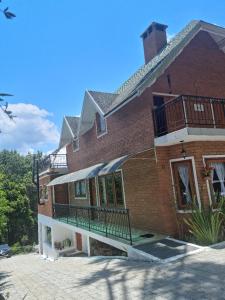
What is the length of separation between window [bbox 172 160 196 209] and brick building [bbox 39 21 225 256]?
0.05 m

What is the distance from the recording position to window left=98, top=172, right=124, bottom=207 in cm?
1800

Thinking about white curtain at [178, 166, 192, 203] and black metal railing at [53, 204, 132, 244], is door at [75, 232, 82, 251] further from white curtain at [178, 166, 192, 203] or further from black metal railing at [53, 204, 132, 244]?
white curtain at [178, 166, 192, 203]

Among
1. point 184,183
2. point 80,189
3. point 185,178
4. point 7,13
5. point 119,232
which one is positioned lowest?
point 119,232

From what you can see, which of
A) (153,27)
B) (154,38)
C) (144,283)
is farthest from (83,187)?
(144,283)

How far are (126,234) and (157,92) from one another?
24.3 ft

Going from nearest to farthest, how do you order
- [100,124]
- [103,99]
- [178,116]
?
[178,116]
[103,99]
[100,124]

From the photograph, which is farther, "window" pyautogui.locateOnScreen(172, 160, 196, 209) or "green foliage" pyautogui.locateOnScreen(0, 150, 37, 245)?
"green foliage" pyautogui.locateOnScreen(0, 150, 37, 245)

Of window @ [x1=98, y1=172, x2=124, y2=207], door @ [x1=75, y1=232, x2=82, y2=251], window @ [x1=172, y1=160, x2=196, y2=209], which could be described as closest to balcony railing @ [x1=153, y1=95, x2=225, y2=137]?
window @ [x1=172, y1=160, x2=196, y2=209]

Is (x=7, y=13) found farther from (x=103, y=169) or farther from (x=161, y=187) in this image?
(x=103, y=169)

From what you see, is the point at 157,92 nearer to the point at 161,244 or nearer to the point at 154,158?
the point at 154,158

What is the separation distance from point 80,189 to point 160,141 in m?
12.5

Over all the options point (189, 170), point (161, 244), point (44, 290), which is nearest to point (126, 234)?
point (161, 244)

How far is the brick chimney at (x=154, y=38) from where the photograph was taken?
→ 19753mm

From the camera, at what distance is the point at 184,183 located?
13812mm
